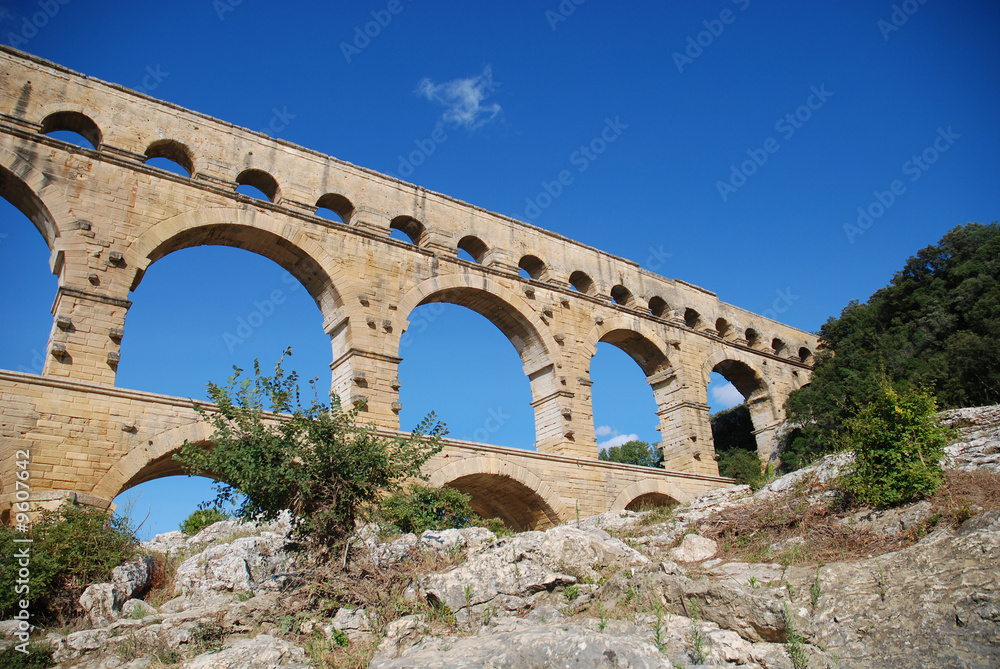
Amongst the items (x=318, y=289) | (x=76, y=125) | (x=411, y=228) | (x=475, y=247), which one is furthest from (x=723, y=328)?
(x=76, y=125)

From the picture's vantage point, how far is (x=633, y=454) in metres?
31.9

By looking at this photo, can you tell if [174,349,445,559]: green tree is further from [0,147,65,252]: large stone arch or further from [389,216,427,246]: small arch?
[389,216,427,246]: small arch

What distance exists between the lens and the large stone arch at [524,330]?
15.5 metres

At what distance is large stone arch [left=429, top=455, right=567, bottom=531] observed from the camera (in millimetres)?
13237

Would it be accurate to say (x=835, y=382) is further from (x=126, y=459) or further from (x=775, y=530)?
(x=126, y=459)

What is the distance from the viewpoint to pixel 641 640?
16.5 ft

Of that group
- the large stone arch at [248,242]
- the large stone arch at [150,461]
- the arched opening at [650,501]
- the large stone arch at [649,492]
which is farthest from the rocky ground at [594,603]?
the arched opening at [650,501]

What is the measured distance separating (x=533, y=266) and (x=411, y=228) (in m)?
3.30

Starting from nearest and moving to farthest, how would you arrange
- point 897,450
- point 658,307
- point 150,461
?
point 897,450, point 150,461, point 658,307

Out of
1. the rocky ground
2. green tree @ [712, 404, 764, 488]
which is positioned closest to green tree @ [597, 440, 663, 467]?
green tree @ [712, 404, 764, 488]

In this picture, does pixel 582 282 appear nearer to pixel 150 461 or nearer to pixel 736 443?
pixel 736 443

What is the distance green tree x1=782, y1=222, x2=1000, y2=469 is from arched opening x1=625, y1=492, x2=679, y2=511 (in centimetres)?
311

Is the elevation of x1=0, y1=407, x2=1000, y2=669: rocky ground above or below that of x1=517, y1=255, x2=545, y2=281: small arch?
below

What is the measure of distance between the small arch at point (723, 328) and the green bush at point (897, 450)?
44.7 ft
